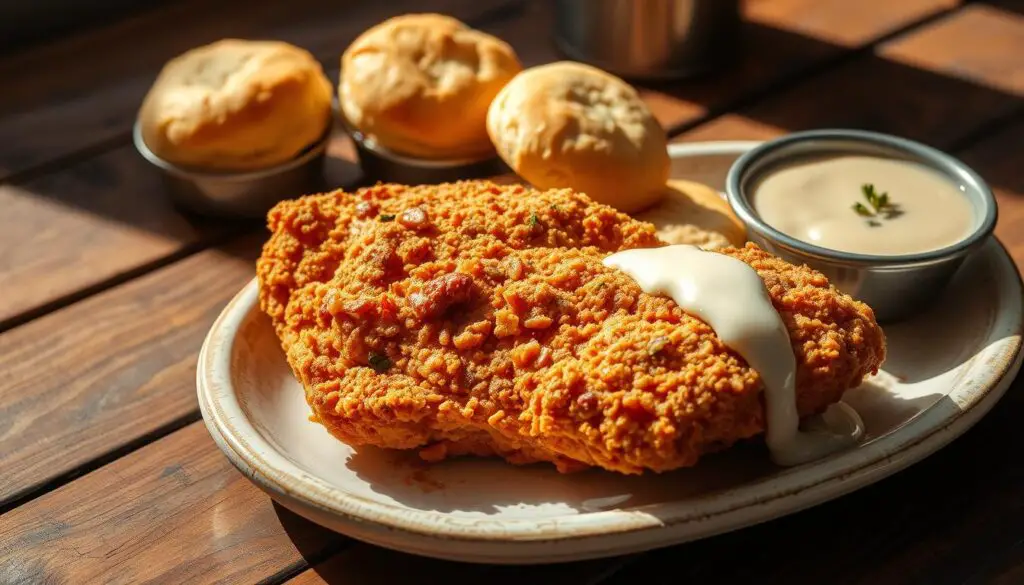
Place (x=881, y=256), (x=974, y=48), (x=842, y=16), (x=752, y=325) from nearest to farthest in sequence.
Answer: (x=752, y=325), (x=881, y=256), (x=974, y=48), (x=842, y=16)

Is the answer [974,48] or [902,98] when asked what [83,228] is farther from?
[974,48]

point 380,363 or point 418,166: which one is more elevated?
point 380,363

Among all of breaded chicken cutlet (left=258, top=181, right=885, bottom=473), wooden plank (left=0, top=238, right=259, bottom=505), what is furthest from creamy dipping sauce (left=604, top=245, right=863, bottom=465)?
wooden plank (left=0, top=238, right=259, bottom=505)

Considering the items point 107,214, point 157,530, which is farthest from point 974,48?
point 157,530

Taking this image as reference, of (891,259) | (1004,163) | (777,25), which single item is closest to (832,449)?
(891,259)

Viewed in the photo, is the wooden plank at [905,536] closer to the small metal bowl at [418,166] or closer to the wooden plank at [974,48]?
the small metal bowl at [418,166]

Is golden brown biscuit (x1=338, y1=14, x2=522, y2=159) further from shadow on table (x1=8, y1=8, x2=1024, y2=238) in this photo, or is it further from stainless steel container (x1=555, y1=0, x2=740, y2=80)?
stainless steel container (x1=555, y1=0, x2=740, y2=80)

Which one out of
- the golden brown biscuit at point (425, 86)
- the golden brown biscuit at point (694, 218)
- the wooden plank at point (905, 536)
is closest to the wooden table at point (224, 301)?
the wooden plank at point (905, 536)
